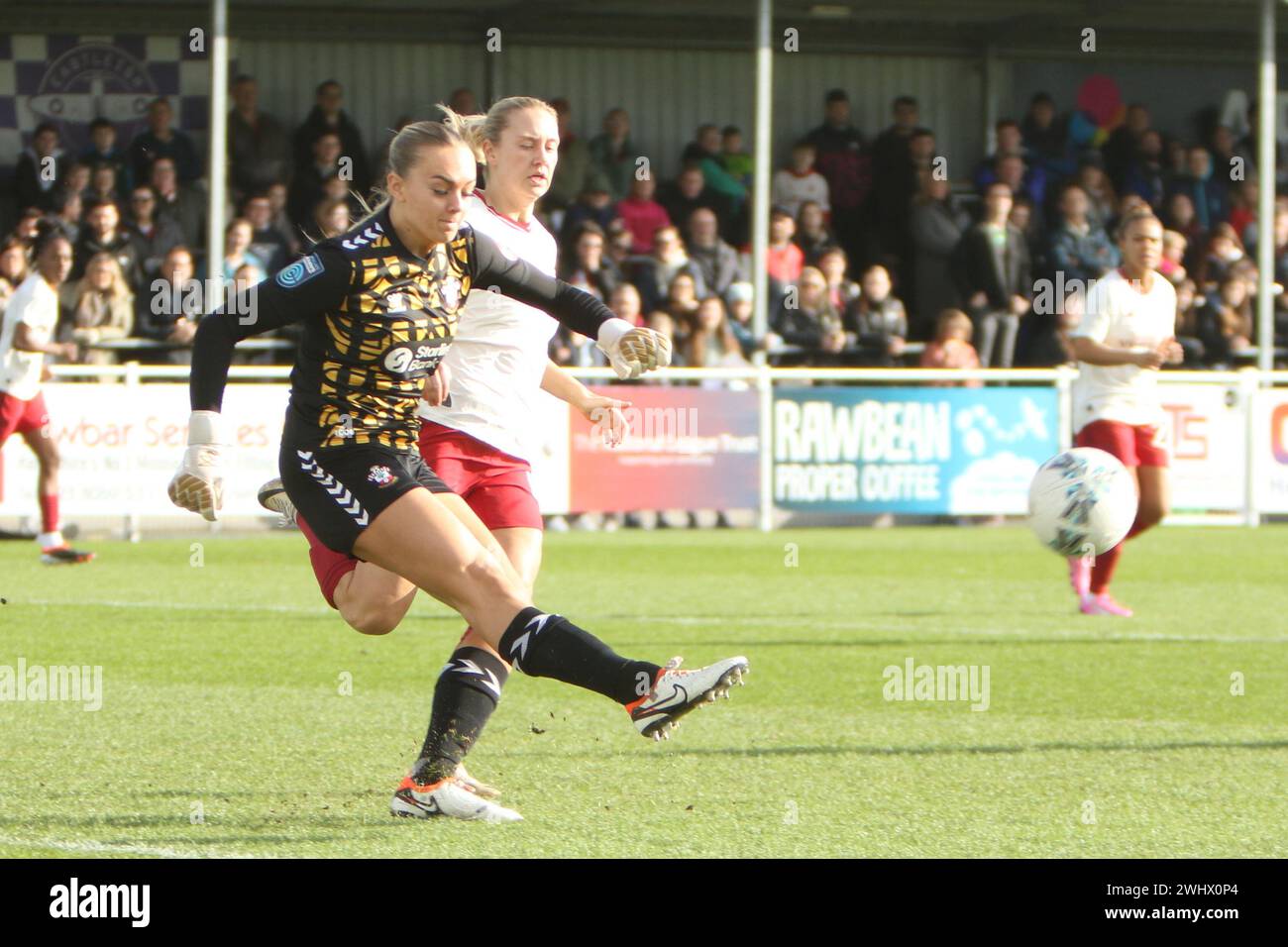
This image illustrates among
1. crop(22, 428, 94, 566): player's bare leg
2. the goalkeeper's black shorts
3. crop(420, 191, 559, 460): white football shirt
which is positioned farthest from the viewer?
crop(22, 428, 94, 566): player's bare leg

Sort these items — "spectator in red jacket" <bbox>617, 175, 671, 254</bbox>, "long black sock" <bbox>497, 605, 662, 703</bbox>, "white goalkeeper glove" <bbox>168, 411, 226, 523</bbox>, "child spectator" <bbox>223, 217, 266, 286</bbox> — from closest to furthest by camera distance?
"long black sock" <bbox>497, 605, 662, 703</bbox> → "white goalkeeper glove" <bbox>168, 411, 226, 523</bbox> → "child spectator" <bbox>223, 217, 266, 286</bbox> → "spectator in red jacket" <bbox>617, 175, 671, 254</bbox>

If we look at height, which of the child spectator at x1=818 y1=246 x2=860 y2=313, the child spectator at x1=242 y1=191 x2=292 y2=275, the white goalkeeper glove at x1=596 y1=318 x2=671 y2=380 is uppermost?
the child spectator at x1=242 y1=191 x2=292 y2=275

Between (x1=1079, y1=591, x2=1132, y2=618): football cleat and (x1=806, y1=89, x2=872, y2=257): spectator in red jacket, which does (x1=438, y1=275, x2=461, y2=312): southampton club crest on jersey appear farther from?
(x1=806, y1=89, x2=872, y2=257): spectator in red jacket

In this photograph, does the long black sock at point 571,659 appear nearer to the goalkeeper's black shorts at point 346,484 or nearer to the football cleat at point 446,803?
the goalkeeper's black shorts at point 346,484

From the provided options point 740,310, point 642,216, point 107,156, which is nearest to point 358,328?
point 740,310

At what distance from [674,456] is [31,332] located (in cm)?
561

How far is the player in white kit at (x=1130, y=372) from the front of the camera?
465 inches

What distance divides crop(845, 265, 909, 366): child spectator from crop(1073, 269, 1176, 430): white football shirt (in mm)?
A: 7642

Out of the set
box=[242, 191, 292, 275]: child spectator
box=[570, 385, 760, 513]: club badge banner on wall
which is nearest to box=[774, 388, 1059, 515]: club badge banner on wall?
box=[570, 385, 760, 513]: club badge banner on wall

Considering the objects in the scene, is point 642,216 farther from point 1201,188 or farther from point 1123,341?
point 1123,341

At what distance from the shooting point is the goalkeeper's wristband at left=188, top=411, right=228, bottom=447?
556 cm

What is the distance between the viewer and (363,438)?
577cm

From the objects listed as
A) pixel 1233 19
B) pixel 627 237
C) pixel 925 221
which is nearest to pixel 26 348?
pixel 627 237

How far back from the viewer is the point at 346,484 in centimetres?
569
